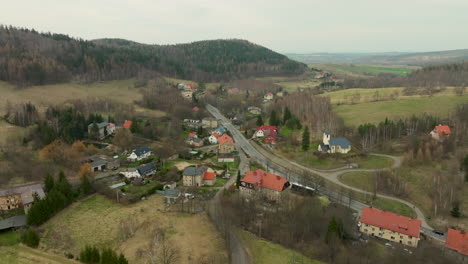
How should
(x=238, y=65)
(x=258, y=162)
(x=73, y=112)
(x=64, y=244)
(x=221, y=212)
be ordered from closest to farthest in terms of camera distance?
(x=64, y=244), (x=221, y=212), (x=258, y=162), (x=73, y=112), (x=238, y=65)

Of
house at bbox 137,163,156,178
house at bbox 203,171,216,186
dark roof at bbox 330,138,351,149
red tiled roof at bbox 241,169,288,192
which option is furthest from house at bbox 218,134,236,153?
dark roof at bbox 330,138,351,149

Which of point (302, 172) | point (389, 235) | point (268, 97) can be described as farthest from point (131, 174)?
point (268, 97)

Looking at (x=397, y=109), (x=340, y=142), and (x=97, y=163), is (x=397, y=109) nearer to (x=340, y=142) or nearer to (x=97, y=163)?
(x=340, y=142)

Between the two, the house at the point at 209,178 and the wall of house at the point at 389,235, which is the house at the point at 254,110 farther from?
the wall of house at the point at 389,235

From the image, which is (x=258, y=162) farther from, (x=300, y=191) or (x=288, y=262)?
(x=288, y=262)

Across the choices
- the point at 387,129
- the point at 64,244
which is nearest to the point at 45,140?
the point at 64,244

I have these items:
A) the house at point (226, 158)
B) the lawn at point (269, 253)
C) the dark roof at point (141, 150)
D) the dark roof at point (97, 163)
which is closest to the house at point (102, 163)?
the dark roof at point (97, 163)
